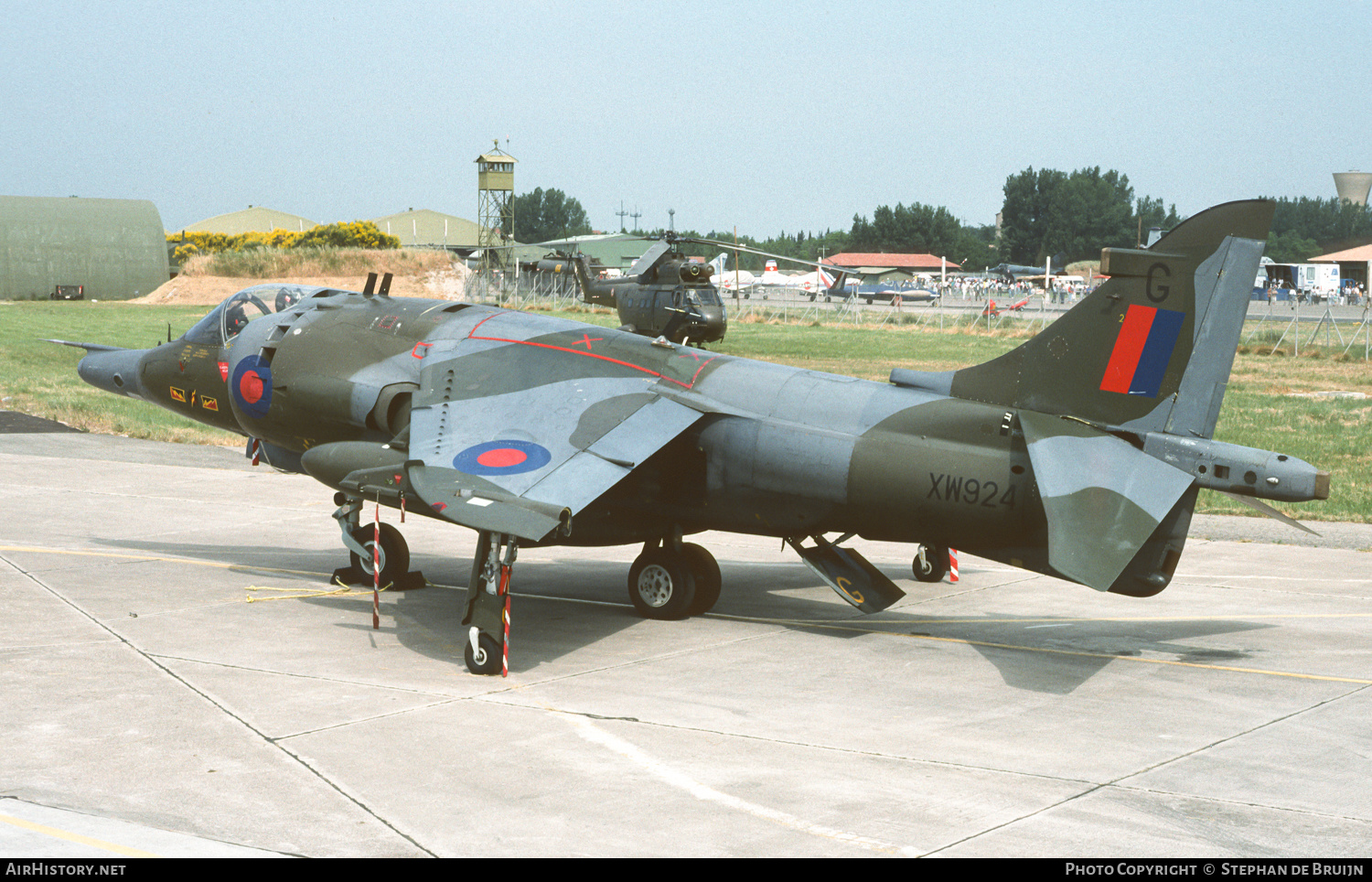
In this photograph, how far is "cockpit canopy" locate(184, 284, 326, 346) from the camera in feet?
53.6

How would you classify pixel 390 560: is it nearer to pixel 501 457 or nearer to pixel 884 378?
pixel 501 457

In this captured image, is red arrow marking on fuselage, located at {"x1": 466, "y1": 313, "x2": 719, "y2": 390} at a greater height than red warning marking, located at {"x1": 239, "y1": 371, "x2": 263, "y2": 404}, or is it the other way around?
red arrow marking on fuselage, located at {"x1": 466, "y1": 313, "x2": 719, "y2": 390}

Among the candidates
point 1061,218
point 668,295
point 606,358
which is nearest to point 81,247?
point 668,295

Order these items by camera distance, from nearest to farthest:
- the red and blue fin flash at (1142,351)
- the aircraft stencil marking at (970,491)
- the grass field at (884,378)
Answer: the red and blue fin flash at (1142,351)
the aircraft stencil marking at (970,491)
the grass field at (884,378)

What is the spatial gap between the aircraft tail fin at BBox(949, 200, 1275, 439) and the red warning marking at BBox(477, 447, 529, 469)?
483cm

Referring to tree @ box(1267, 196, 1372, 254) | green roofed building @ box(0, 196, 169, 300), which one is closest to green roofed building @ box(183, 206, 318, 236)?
green roofed building @ box(0, 196, 169, 300)

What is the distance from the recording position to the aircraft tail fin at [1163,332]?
11203mm

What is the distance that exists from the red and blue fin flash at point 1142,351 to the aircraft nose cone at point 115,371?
513 inches

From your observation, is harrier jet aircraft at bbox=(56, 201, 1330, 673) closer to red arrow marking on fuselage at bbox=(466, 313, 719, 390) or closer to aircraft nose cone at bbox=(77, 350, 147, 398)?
red arrow marking on fuselage at bbox=(466, 313, 719, 390)

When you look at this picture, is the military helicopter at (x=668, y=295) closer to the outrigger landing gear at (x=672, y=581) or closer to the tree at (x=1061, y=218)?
the outrigger landing gear at (x=672, y=581)

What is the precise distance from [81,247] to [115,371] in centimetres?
8990

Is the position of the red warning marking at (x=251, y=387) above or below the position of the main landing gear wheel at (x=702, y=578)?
above

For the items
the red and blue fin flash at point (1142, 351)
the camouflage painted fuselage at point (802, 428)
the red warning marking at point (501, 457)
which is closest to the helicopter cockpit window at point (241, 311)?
the camouflage painted fuselage at point (802, 428)

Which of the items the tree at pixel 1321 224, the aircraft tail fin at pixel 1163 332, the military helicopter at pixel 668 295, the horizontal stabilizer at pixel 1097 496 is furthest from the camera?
the tree at pixel 1321 224
